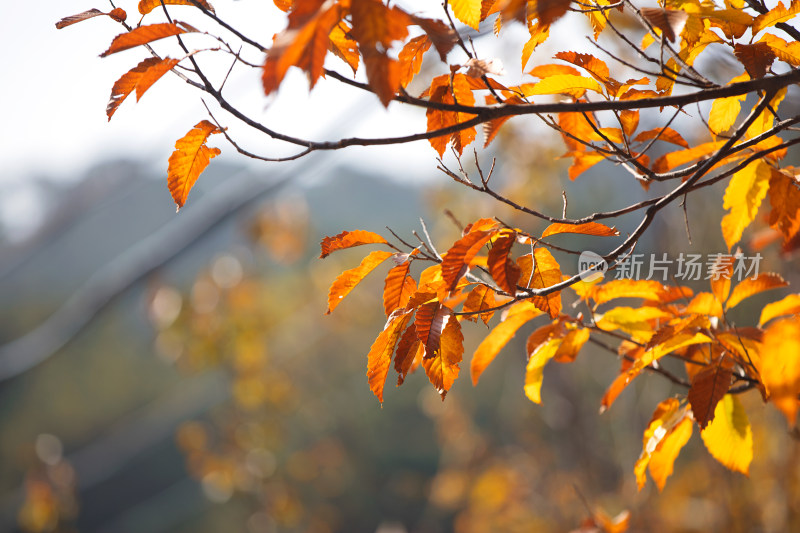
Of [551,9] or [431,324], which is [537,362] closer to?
[431,324]

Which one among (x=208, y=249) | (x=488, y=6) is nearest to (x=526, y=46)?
(x=488, y=6)

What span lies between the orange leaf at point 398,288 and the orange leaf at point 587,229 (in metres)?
0.17

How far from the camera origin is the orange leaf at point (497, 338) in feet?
2.60

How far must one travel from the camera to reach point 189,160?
2.09 feet

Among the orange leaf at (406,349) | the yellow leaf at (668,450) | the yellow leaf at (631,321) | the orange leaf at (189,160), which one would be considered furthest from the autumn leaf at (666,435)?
the orange leaf at (189,160)

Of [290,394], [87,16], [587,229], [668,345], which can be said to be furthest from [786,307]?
[290,394]

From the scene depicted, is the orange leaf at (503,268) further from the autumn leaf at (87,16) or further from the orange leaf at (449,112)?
the autumn leaf at (87,16)

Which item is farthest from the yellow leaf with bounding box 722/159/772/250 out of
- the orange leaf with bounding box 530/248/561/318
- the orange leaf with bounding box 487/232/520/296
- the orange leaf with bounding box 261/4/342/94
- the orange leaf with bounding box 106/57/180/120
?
the orange leaf with bounding box 106/57/180/120

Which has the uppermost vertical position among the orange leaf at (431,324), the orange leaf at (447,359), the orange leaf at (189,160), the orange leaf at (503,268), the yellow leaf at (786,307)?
the orange leaf at (189,160)

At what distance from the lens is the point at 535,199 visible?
3297mm

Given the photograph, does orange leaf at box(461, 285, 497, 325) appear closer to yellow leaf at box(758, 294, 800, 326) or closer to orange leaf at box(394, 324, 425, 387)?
orange leaf at box(394, 324, 425, 387)

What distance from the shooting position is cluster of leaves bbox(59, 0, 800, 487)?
1.44 feet

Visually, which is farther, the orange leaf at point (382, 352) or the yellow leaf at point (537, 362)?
the yellow leaf at point (537, 362)

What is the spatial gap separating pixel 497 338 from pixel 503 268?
0.84 ft
